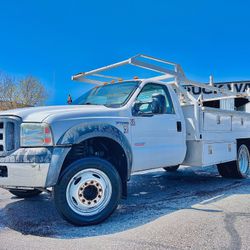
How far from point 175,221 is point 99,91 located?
276 centimetres

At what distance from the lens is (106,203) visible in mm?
4148

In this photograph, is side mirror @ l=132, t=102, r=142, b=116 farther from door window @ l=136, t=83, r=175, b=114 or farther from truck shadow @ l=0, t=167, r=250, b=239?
truck shadow @ l=0, t=167, r=250, b=239

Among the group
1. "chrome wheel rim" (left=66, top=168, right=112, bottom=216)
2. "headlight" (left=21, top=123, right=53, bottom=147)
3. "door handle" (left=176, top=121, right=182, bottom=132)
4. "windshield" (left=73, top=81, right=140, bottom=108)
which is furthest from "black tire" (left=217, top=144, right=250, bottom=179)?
"headlight" (left=21, top=123, right=53, bottom=147)

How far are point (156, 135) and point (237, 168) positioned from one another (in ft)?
10.7

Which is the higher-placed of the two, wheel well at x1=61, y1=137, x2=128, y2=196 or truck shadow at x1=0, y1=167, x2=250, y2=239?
wheel well at x1=61, y1=137, x2=128, y2=196

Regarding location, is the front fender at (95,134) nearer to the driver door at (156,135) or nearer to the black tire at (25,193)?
the driver door at (156,135)

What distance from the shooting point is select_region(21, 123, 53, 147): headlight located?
3832 mm

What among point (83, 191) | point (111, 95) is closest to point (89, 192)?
point (83, 191)

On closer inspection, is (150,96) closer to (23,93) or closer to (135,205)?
(135,205)

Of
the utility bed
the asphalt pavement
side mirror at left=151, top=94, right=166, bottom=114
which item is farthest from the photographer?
the utility bed

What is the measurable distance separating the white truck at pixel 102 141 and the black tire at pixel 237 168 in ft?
3.44

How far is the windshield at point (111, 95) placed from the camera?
5.00 m

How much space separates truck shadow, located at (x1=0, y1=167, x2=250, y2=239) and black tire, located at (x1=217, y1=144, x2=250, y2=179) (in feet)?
0.71

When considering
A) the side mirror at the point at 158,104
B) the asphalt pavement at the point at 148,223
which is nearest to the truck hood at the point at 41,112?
the side mirror at the point at 158,104
